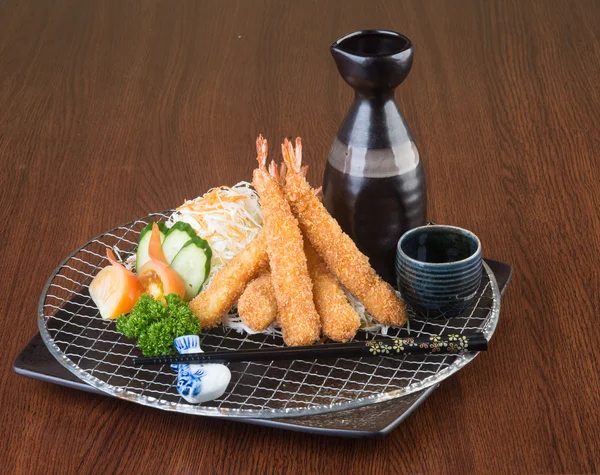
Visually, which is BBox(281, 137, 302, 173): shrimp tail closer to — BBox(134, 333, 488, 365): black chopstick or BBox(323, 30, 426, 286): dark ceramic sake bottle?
BBox(323, 30, 426, 286): dark ceramic sake bottle

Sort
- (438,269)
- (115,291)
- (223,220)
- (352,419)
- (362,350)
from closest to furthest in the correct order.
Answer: (352,419) < (362,350) < (438,269) < (115,291) < (223,220)

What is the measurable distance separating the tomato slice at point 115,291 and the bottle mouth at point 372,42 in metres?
0.85

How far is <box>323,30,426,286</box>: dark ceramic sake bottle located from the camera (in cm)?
237

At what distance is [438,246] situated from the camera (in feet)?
7.88

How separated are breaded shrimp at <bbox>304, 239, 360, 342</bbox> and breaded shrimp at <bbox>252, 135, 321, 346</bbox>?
1.4 inches

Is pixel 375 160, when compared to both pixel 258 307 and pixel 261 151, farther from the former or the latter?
pixel 258 307

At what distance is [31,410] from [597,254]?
1716mm

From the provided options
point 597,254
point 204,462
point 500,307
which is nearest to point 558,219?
point 597,254

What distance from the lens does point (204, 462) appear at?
6.56 feet

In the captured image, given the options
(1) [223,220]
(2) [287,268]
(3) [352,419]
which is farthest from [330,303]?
(1) [223,220]

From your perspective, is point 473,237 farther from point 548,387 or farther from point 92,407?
point 92,407

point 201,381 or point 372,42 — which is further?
point 372,42

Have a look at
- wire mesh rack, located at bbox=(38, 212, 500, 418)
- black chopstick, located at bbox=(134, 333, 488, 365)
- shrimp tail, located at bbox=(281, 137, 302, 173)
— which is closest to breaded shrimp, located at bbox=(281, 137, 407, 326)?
shrimp tail, located at bbox=(281, 137, 302, 173)

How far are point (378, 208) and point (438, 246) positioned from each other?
198 millimetres
